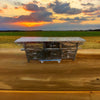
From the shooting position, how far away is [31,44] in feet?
12.4

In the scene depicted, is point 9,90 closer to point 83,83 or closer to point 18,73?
point 18,73

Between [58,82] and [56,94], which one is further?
[58,82]

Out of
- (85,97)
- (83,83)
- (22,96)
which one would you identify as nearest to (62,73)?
(83,83)

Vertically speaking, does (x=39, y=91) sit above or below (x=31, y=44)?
below

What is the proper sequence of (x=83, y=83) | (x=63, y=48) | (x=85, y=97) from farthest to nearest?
(x=63, y=48)
(x=83, y=83)
(x=85, y=97)

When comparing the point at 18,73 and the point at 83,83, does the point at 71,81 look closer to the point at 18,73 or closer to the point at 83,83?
the point at 83,83

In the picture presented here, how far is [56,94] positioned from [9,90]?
0.94 meters

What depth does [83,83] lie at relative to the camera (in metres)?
2.35

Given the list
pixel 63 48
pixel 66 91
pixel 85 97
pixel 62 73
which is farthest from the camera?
pixel 63 48

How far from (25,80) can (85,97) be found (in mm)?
1420

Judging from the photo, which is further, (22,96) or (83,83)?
(83,83)

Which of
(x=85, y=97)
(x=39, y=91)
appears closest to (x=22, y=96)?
(x=39, y=91)

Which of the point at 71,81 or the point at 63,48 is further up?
the point at 63,48

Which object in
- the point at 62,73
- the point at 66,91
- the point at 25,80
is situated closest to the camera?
the point at 66,91
